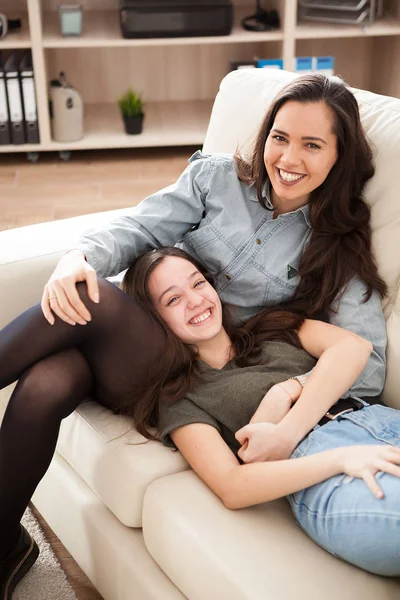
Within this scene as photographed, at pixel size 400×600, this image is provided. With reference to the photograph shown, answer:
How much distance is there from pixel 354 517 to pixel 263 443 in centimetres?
21

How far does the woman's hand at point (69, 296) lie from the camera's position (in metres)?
1.40

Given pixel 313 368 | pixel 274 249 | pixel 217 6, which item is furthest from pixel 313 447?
pixel 217 6

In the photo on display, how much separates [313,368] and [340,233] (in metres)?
0.28

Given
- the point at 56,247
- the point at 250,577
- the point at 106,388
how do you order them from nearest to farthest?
the point at 250,577, the point at 106,388, the point at 56,247

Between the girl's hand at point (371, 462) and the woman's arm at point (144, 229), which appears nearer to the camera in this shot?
the girl's hand at point (371, 462)

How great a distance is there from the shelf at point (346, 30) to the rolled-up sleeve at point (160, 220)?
85.1 inches

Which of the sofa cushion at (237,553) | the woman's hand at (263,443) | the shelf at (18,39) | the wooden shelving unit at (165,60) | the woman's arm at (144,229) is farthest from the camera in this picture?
the wooden shelving unit at (165,60)

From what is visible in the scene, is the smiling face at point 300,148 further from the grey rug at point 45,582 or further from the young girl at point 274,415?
the grey rug at point 45,582

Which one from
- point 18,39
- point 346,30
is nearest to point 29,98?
point 18,39

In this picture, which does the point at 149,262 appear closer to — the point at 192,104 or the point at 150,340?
the point at 150,340

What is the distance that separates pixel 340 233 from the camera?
159 centimetres

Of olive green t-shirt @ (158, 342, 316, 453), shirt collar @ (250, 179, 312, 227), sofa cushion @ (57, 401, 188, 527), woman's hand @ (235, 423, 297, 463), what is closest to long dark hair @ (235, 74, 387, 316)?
shirt collar @ (250, 179, 312, 227)

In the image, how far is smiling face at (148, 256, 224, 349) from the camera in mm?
1496

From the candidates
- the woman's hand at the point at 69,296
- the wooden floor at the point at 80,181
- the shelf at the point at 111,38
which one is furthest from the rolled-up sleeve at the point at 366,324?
the shelf at the point at 111,38
